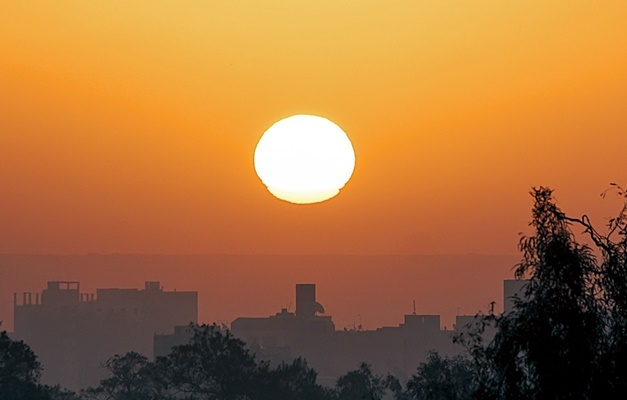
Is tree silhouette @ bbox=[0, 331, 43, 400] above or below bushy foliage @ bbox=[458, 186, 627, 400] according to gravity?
above

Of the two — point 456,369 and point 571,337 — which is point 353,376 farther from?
point 571,337

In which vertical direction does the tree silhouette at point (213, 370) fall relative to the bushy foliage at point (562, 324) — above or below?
above

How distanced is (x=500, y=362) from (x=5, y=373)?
72804 millimetres

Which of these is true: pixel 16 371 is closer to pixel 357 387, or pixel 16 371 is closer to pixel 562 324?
pixel 357 387

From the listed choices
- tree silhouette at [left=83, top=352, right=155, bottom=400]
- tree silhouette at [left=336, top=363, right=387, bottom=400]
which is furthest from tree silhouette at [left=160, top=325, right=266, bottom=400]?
tree silhouette at [left=336, top=363, right=387, bottom=400]

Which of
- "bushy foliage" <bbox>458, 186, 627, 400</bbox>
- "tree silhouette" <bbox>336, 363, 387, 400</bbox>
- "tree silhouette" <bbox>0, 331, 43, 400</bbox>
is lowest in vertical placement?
"bushy foliage" <bbox>458, 186, 627, 400</bbox>

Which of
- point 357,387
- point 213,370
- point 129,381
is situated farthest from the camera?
point 357,387

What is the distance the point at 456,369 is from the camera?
94.8 m

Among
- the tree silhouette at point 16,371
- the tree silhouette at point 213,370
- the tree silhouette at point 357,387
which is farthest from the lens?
the tree silhouette at point 357,387

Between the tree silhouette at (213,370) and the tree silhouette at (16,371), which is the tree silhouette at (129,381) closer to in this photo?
the tree silhouette at (213,370)

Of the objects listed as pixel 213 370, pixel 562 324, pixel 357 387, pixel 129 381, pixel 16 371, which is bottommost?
pixel 562 324

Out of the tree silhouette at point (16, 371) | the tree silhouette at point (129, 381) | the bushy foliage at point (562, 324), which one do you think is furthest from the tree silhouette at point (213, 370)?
the bushy foliage at point (562, 324)

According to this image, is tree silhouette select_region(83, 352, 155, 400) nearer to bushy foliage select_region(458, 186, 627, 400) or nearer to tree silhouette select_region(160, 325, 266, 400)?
tree silhouette select_region(160, 325, 266, 400)

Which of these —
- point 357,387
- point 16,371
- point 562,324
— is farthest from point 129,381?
point 562,324
